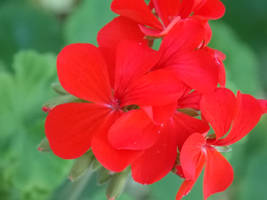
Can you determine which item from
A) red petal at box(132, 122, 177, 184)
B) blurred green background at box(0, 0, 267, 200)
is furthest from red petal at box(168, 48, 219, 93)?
blurred green background at box(0, 0, 267, 200)

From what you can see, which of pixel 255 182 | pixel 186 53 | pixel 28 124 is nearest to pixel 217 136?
pixel 186 53

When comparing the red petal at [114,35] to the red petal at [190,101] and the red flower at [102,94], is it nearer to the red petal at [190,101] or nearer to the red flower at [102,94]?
the red flower at [102,94]

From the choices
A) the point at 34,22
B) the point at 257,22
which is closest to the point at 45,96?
the point at 34,22

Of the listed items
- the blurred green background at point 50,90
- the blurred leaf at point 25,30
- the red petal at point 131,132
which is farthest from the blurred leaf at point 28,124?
the red petal at point 131,132

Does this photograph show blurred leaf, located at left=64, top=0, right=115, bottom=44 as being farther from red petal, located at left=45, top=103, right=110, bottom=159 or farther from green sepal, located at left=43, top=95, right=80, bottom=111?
red petal, located at left=45, top=103, right=110, bottom=159

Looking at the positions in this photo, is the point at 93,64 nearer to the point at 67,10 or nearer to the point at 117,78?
the point at 117,78
